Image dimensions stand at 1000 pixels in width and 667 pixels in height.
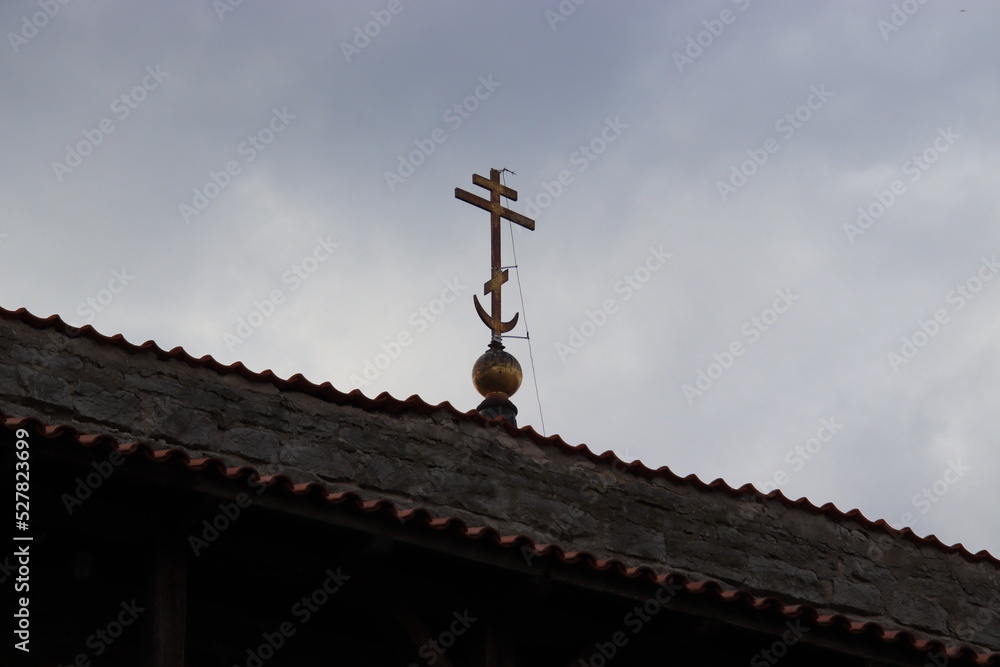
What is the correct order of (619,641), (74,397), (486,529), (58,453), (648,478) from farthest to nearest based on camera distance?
(648,478), (74,397), (619,641), (486,529), (58,453)

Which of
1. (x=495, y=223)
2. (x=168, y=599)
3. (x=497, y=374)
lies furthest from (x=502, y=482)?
(x=495, y=223)

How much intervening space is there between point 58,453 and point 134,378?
2.42m

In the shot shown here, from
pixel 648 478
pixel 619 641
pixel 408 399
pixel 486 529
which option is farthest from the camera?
pixel 648 478

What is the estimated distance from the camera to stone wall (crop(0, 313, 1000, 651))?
788cm

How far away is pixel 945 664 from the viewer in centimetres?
698

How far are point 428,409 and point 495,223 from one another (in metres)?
3.83

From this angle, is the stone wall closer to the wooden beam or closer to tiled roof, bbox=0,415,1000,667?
tiled roof, bbox=0,415,1000,667

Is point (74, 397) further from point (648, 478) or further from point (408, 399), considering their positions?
point (648, 478)

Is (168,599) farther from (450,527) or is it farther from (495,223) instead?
(495,223)

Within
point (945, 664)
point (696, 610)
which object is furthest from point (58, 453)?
point (945, 664)

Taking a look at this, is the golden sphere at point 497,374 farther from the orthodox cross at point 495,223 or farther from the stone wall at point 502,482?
the stone wall at point 502,482

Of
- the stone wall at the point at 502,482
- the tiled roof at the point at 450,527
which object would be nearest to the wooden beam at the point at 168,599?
the tiled roof at the point at 450,527

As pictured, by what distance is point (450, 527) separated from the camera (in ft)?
20.3

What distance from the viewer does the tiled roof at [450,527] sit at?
222 inches
